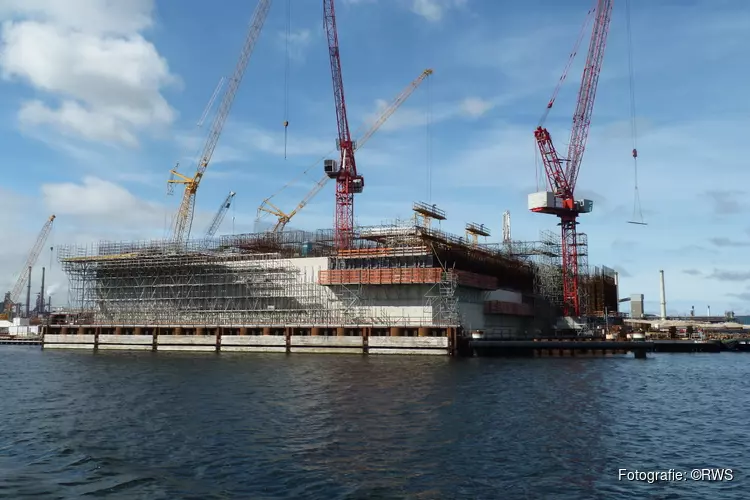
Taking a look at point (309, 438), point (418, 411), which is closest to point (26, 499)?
point (309, 438)

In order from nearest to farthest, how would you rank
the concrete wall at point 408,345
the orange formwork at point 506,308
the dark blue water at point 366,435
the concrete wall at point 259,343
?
the dark blue water at point 366,435 < the concrete wall at point 408,345 < the concrete wall at point 259,343 < the orange formwork at point 506,308

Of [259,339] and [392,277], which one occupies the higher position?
[392,277]

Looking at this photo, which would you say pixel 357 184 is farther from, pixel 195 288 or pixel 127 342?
pixel 127 342

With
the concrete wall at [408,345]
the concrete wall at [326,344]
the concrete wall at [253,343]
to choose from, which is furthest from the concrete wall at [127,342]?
the concrete wall at [408,345]

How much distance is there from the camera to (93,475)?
26406mm

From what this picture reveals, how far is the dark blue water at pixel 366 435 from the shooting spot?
82.8 ft

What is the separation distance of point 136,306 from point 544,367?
256 ft

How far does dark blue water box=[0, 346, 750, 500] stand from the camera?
2525cm

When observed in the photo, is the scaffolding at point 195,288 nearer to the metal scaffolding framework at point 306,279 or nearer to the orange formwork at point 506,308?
the metal scaffolding framework at point 306,279

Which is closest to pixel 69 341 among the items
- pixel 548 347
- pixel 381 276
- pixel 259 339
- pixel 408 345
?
pixel 259 339

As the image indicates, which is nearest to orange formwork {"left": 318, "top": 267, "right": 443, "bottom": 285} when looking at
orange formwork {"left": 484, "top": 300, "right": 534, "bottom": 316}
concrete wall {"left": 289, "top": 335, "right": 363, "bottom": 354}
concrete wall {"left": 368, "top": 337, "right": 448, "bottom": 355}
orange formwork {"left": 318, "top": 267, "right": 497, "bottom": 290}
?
orange formwork {"left": 318, "top": 267, "right": 497, "bottom": 290}

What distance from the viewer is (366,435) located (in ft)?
112

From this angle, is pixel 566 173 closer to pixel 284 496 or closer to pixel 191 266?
pixel 191 266

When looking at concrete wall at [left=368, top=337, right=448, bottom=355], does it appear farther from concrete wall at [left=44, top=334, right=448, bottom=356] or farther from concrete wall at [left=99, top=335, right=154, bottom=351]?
concrete wall at [left=99, top=335, right=154, bottom=351]
